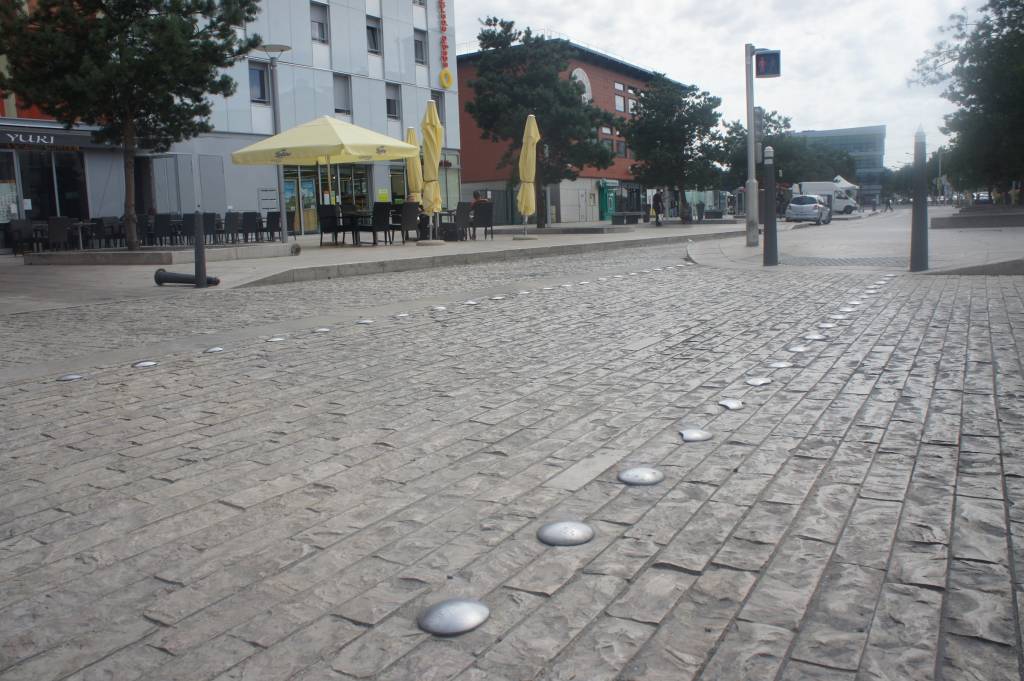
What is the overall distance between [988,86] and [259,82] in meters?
23.5

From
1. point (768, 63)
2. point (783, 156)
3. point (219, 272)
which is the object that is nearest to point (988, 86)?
point (768, 63)

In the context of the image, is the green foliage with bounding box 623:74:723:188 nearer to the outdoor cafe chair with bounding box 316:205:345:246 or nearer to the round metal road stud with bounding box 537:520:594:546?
the outdoor cafe chair with bounding box 316:205:345:246

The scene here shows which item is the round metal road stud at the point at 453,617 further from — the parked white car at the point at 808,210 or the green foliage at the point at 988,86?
the parked white car at the point at 808,210

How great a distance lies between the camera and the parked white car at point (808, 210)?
41.5 meters

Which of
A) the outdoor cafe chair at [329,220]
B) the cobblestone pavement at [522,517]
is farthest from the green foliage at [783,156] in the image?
the cobblestone pavement at [522,517]

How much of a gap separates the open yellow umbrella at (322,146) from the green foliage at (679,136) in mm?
25158

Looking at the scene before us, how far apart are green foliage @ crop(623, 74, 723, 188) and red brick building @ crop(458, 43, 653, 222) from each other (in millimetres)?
5224

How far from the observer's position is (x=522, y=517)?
2873 millimetres

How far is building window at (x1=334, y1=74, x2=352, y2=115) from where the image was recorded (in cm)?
3356

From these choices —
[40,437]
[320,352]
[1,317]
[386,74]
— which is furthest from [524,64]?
[40,437]

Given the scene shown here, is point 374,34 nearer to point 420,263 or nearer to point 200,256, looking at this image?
point 420,263

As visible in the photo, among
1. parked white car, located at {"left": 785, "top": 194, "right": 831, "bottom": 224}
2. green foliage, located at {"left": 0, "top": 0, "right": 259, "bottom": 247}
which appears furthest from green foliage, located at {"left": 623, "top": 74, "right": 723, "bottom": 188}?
green foliage, located at {"left": 0, "top": 0, "right": 259, "bottom": 247}

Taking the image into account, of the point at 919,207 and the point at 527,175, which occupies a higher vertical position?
the point at 527,175

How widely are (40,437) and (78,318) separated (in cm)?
541
